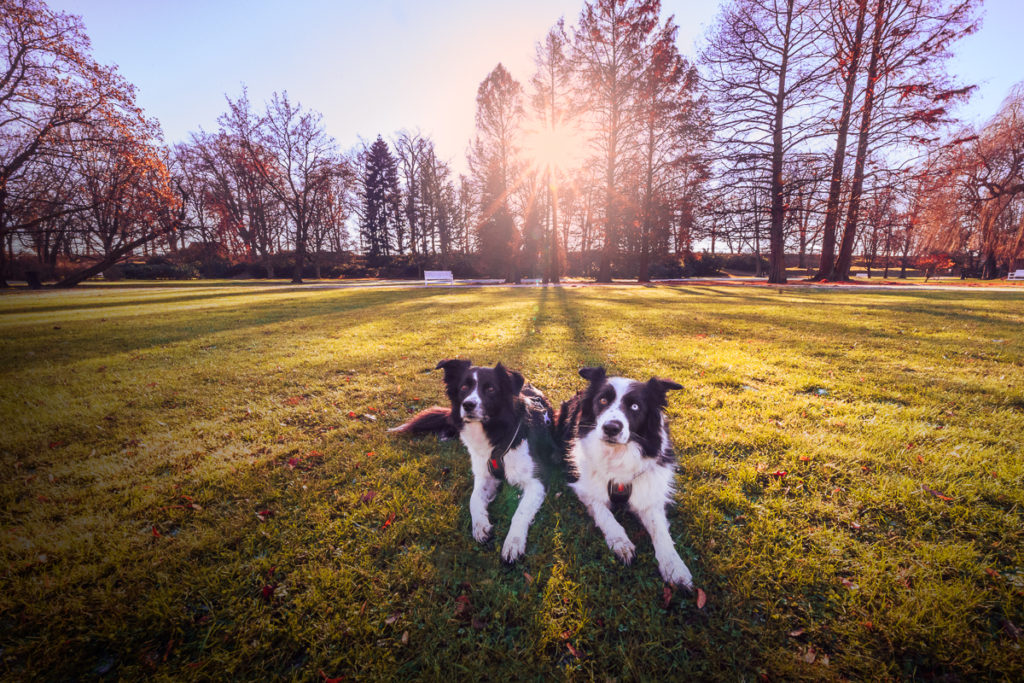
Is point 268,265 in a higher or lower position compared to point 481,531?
higher

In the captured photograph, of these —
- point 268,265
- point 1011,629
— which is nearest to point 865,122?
point 1011,629

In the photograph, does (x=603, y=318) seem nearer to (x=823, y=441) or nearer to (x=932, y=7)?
(x=823, y=441)

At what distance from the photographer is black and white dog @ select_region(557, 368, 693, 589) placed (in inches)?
97.6

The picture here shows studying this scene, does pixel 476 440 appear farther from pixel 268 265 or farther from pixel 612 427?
pixel 268 265

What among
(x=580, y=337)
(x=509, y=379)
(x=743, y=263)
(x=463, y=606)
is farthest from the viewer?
(x=743, y=263)

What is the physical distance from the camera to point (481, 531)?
8.39ft

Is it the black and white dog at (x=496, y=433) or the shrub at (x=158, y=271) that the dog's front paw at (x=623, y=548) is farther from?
the shrub at (x=158, y=271)

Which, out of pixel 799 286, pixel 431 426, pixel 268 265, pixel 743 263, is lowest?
pixel 431 426

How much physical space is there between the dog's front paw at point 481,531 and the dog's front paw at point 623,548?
870mm

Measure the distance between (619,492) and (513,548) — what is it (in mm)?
903

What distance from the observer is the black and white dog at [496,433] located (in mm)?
2859

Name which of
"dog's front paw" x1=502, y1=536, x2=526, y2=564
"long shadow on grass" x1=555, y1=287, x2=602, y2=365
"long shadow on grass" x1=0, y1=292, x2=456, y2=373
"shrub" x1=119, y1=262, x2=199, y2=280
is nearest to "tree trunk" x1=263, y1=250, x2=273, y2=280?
"shrub" x1=119, y1=262, x2=199, y2=280

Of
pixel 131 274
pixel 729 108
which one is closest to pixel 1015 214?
pixel 729 108

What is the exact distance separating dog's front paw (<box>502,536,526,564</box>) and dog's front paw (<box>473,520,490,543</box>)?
0.60 feet
